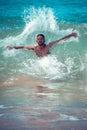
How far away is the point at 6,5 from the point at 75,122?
1232 millimetres

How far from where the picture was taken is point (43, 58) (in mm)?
3309

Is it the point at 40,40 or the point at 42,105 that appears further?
the point at 40,40

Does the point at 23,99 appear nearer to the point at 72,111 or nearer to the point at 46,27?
the point at 72,111

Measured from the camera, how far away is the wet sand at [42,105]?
9.56 feet

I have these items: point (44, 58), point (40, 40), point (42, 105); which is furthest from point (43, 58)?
point (42, 105)

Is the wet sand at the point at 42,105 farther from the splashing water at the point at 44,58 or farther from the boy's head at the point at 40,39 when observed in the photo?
the boy's head at the point at 40,39

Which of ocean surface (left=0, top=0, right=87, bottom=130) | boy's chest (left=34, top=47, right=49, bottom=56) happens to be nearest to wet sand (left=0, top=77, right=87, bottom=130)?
ocean surface (left=0, top=0, right=87, bottom=130)

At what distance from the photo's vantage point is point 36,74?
3256mm

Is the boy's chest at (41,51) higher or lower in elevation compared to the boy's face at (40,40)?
lower

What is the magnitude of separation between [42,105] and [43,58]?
0.46m

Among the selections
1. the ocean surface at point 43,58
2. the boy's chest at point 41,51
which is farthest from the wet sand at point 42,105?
the boy's chest at point 41,51

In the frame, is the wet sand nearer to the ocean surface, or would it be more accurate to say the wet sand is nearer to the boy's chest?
the ocean surface

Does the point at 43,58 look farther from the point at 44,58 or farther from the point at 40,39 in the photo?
the point at 40,39

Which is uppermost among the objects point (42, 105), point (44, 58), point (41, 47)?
point (41, 47)
